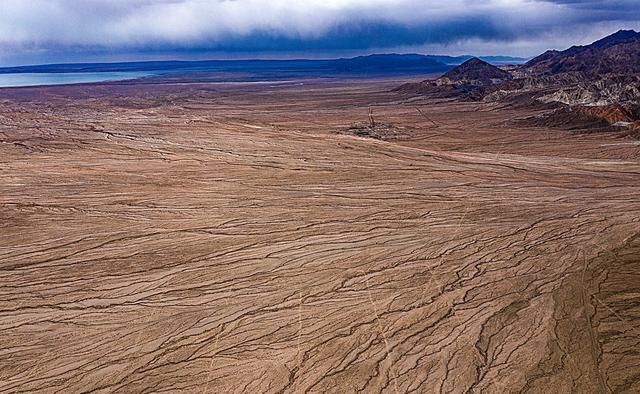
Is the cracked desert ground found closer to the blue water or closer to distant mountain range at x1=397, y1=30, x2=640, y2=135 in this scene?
distant mountain range at x1=397, y1=30, x2=640, y2=135

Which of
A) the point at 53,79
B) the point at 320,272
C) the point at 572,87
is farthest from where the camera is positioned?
the point at 53,79

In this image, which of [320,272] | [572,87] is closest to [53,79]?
[572,87]

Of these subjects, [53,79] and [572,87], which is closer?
[572,87]

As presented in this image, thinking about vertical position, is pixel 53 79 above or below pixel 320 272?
above

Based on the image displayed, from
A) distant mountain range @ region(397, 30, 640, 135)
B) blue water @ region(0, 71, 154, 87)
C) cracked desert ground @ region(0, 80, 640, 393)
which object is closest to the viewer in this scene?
cracked desert ground @ region(0, 80, 640, 393)

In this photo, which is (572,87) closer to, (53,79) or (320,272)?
(320,272)

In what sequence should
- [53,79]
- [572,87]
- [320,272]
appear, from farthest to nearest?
[53,79] < [572,87] < [320,272]

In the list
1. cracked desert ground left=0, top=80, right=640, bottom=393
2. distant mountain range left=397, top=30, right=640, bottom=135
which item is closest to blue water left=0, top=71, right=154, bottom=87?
distant mountain range left=397, top=30, right=640, bottom=135

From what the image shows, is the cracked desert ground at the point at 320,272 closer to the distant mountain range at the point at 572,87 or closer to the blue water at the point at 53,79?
the distant mountain range at the point at 572,87

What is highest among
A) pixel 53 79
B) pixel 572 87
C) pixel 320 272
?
pixel 53 79
